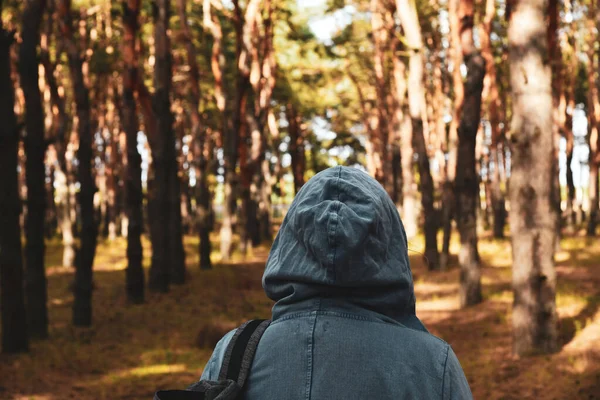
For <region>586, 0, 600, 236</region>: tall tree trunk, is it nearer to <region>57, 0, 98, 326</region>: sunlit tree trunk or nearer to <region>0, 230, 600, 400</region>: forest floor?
<region>0, 230, 600, 400</region>: forest floor

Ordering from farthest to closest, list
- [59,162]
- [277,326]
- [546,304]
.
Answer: [59,162] < [546,304] < [277,326]

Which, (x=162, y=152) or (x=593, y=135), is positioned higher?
(x=593, y=135)

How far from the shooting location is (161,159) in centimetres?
1819

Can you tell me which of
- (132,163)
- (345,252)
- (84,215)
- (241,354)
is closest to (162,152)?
(132,163)

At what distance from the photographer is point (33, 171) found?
12359 millimetres

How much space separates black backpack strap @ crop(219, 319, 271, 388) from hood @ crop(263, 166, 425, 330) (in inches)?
3.5

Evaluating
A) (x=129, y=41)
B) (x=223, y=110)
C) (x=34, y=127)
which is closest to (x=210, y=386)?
(x=34, y=127)

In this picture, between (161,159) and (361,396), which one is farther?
(161,159)

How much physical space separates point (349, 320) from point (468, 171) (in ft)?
43.5

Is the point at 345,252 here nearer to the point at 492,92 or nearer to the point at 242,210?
the point at 242,210

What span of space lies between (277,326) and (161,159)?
1662 cm

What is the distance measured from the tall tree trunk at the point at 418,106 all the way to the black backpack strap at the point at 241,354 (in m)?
17.6

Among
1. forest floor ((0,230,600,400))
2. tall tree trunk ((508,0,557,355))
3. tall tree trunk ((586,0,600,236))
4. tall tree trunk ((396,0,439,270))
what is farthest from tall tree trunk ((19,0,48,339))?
tall tree trunk ((586,0,600,236))

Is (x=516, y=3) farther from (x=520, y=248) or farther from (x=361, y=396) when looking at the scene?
(x=361, y=396)
